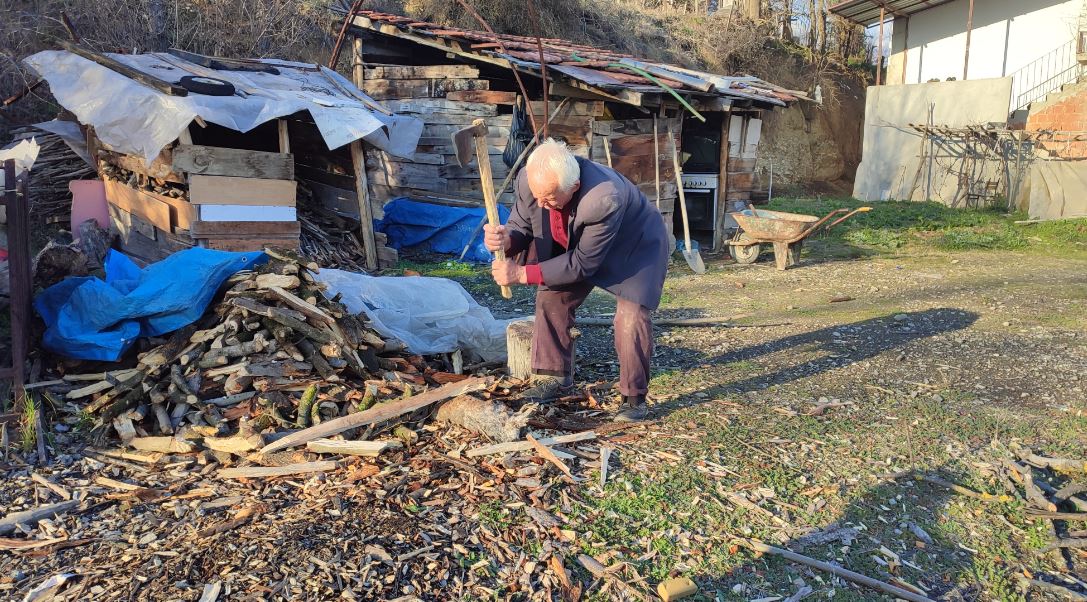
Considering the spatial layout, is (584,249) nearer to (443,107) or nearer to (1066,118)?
(443,107)

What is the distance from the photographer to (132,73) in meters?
8.09

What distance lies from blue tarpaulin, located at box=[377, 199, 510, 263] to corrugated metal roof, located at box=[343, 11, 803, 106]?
2.02m

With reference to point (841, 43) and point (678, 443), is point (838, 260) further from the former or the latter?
point (841, 43)

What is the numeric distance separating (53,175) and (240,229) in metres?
4.07

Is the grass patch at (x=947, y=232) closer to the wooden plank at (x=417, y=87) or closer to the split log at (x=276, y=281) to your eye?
the wooden plank at (x=417, y=87)

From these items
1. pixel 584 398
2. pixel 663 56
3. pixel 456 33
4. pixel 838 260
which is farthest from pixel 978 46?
pixel 584 398

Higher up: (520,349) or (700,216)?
(700,216)

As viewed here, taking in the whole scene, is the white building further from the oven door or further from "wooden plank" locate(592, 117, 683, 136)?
"wooden plank" locate(592, 117, 683, 136)

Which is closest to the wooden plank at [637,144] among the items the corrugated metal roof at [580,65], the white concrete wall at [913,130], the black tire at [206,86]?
the corrugated metal roof at [580,65]

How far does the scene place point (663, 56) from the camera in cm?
2123

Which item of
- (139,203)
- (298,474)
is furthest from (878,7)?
(298,474)

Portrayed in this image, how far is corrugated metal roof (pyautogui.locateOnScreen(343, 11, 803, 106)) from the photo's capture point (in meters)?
10.3

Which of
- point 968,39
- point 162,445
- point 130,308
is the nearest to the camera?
point 162,445

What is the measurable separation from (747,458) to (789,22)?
23.8 meters
